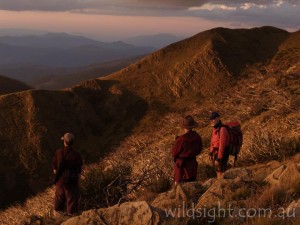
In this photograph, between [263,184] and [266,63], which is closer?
[263,184]

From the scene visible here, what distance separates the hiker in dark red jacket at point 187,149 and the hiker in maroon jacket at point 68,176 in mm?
2425

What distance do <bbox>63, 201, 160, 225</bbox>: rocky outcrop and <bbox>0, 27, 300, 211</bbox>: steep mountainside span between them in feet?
64.0

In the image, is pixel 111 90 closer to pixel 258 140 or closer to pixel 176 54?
pixel 176 54

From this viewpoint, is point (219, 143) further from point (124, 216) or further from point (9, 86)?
point (9, 86)

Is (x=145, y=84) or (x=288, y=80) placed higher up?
(x=288, y=80)

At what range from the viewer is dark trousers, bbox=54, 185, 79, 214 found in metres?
8.83

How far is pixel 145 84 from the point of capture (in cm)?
4834

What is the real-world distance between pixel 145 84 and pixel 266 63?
54.6 feet

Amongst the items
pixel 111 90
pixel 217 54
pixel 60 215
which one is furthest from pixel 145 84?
A: pixel 60 215

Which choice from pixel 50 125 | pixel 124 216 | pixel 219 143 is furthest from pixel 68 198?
pixel 50 125

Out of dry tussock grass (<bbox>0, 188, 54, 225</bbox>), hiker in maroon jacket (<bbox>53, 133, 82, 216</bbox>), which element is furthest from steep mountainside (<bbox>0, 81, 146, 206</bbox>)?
hiker in maroon jacket (<bbox>53, 133, 82, 216</bbox>)

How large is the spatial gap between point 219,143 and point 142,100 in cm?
3635

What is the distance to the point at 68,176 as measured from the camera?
28.5ft

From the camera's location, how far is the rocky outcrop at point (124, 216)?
5.71 m
